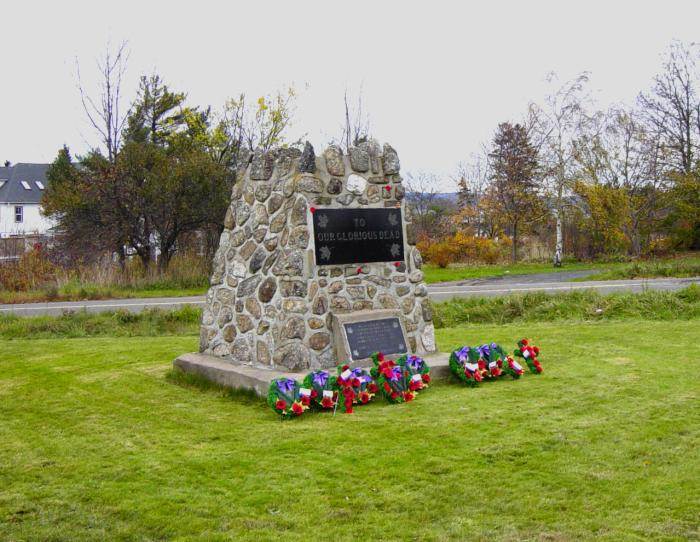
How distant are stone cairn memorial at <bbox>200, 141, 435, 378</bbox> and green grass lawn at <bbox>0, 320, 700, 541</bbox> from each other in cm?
80

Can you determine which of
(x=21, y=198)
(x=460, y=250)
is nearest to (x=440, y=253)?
(x=460, y=250)

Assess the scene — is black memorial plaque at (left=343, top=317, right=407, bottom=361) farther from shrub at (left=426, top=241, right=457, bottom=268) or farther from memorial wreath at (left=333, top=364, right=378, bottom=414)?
shrub at (left=426, top=241, right=457, bottom=268)

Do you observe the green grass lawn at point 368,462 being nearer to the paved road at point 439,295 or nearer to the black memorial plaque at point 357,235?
the black memorial plaque at point 357,235

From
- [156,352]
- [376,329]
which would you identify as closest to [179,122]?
[156,352]

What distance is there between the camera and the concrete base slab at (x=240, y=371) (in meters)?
6.64

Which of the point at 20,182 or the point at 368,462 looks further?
the point at 20,182

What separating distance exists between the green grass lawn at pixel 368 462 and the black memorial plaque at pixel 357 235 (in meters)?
1.56

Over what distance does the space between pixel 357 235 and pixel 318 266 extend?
57cm

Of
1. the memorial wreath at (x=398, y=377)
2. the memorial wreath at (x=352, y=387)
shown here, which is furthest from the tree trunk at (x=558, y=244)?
the memorial wreath at (x=352, y=387)

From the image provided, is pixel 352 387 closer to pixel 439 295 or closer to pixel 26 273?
pixel 439 295

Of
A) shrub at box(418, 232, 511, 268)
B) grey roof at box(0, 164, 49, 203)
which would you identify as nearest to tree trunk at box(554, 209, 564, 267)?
shrub at box(418, 232, 511, 268)

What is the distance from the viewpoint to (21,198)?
57062mm

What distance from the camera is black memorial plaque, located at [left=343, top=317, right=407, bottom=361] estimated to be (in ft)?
22.7

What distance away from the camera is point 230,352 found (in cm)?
762
